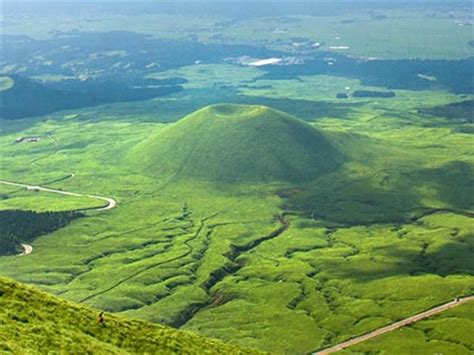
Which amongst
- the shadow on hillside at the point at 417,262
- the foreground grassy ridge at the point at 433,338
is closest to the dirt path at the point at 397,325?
the foreground grassy ridge at the point at 433,338

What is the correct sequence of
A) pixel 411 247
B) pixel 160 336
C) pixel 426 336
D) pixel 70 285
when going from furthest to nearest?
pixel 411 247 < pixel 70 285 < pixel 426 336 < pixel 160 336

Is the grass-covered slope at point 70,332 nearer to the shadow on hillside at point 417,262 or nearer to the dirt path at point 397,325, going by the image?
the dirt path at point 397,325

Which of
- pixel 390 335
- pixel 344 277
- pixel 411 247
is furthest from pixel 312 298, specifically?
pixel 411 247

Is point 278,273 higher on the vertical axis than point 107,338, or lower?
lower

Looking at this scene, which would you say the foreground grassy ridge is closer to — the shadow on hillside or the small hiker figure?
the shadow on hillside

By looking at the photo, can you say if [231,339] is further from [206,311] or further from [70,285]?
[70,285]

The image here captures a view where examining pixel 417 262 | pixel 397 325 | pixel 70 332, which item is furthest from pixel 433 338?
pixel 70 332

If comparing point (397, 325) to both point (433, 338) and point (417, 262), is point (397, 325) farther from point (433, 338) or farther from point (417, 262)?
point (417, 262)
